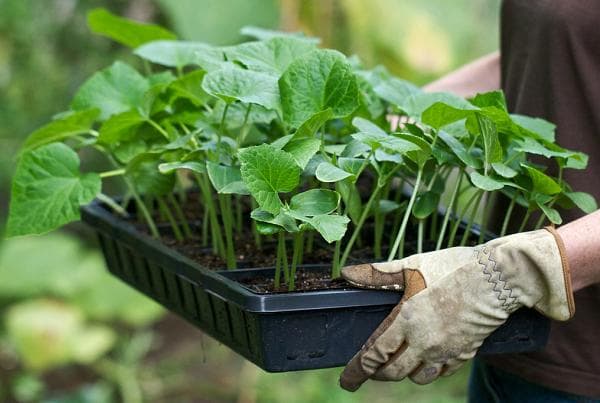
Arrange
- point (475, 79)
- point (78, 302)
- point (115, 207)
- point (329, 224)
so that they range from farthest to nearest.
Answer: point (78, 302) < point (475, 79) < point (115, 207) < point (329, 224)

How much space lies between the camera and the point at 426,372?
103 centimetres

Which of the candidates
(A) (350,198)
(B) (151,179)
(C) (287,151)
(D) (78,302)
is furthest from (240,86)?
(D) (78,302)

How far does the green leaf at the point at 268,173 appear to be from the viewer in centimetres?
96

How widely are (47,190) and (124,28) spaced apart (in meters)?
0.32

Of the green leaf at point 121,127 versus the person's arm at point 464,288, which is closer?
the person's arm at point 464,288

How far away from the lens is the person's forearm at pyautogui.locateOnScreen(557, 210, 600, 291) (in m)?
1.00

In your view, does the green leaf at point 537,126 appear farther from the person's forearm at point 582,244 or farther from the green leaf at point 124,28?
the green leaf at point 124,28

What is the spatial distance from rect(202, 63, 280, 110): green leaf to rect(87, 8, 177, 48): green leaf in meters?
0.38

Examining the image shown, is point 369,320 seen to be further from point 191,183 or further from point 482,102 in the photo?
point 191,183

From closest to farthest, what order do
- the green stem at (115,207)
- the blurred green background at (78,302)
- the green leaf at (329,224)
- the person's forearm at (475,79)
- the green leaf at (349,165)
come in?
the green leaf at (329,224) → the green leaf at (349,165) → the green stem at (115,207) → the person's forearm at (475,79) → the blurred green background at (78,302)

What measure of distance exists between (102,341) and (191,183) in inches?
56.5

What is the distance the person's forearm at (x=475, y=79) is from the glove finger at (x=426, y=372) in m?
0.60

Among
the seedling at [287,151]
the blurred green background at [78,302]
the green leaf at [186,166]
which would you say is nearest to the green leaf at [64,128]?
the seedling at [287,151]

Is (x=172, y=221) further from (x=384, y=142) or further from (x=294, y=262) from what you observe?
(x=384, y=142)
